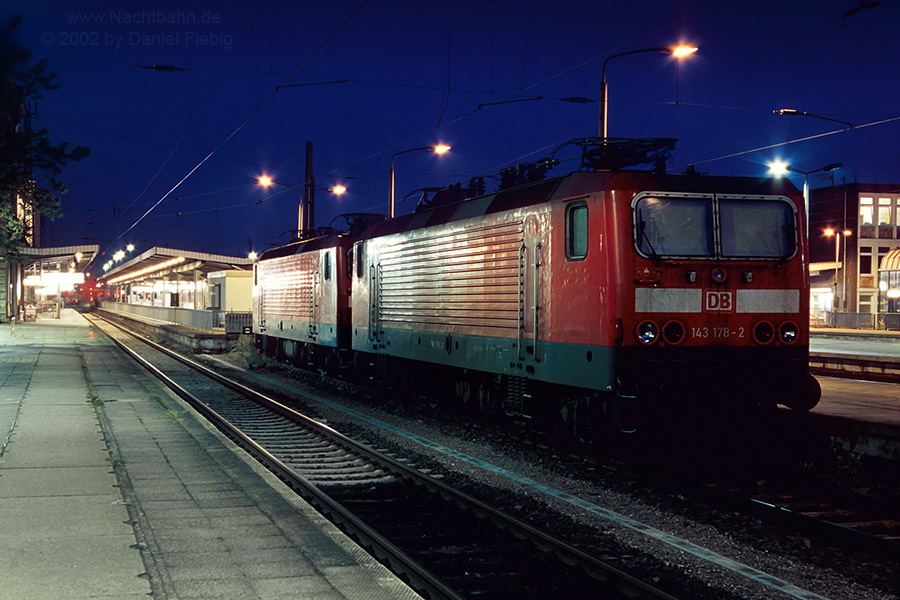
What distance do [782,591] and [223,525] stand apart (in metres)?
4.21

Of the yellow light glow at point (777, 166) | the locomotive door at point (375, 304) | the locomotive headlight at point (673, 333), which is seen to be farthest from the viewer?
the yellow light glow at point (777, 166)

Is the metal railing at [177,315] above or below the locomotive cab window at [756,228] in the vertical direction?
below

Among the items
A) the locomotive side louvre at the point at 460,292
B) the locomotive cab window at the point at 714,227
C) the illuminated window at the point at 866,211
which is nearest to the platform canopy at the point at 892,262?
the illuminated window at the point at 866,211

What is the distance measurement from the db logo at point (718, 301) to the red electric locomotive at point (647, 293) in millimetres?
15

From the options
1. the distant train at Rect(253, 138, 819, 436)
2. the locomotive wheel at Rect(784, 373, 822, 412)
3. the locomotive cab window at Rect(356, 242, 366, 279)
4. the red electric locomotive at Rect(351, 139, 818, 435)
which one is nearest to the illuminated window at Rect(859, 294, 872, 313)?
the locomotive cab window at Rect(356, 242, 366, 279)

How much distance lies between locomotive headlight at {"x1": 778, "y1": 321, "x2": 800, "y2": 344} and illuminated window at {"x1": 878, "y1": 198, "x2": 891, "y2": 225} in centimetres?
5372

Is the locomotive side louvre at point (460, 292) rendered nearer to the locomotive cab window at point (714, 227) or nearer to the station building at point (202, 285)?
the locomotive cab window at point (714, 227)

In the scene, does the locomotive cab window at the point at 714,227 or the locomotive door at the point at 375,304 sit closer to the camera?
the locomotive cab window at the point at 714,227

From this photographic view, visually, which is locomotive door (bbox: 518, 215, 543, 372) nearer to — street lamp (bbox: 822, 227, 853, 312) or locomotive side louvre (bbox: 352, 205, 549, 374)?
locomotive side louvre (bbox: 352, 205, 549, 374)

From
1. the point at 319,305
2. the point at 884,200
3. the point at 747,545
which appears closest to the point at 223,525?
the point at 747,545

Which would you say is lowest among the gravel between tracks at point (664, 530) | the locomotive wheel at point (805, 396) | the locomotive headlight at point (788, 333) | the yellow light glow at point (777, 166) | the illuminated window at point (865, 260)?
the gravel between tracks at point (664, 530)

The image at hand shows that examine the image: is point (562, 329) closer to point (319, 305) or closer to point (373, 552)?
point (373, 552)

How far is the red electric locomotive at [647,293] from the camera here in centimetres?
901

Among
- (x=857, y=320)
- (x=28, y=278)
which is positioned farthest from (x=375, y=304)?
(x=28, y=278)
